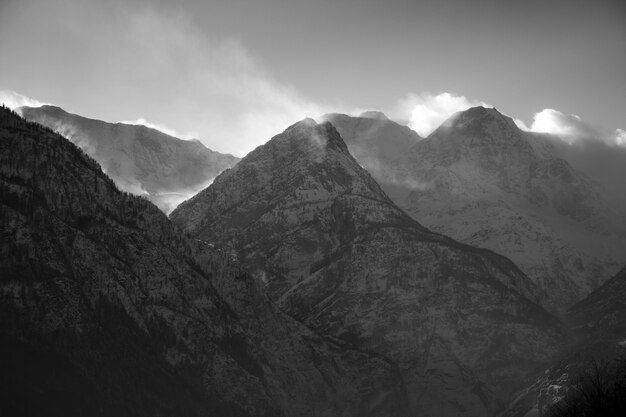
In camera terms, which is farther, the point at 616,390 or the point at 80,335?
the point at 80,335

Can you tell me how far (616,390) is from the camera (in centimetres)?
9956

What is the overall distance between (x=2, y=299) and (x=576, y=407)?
129367mm

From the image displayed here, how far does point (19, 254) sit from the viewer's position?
7820 inches

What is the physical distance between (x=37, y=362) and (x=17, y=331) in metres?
8.09

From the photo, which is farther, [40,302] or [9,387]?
[40,302]

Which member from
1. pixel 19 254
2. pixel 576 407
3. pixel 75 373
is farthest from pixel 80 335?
pixel 576 407

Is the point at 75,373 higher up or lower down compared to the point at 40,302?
lower down

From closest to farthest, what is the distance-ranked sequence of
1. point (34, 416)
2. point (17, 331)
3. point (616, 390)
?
1. point (616, 390)
2. point (34, 416)
3. point (17, 331)

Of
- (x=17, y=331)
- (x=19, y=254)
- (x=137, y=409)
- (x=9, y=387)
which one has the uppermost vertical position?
(x=19, y=254)

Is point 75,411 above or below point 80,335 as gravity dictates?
below

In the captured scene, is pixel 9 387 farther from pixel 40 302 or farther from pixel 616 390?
pixel 616 390

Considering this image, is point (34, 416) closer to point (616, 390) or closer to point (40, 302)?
point (40, 302)

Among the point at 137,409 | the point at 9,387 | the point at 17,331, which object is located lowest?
the point at 137,409


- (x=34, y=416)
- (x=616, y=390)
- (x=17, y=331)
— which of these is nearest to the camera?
(x=616, y=390)
